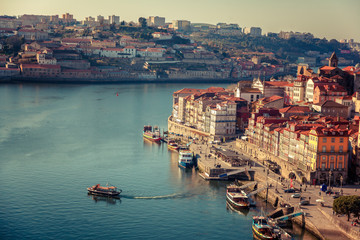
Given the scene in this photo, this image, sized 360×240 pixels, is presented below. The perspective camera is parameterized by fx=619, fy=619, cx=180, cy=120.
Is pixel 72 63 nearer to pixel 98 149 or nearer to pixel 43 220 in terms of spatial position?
pixel 98 149

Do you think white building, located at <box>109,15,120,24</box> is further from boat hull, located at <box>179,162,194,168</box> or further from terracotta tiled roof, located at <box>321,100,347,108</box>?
boat hull, located at <box>179,162,194,168</box>

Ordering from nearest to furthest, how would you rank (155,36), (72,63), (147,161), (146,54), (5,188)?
(5,188)
(147,161)
(72,63)
(146,54)
(155,36)

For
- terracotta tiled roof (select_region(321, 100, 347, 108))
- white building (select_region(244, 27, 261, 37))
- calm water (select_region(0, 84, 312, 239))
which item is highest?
white building (select_region(244, 27, 261, 37))

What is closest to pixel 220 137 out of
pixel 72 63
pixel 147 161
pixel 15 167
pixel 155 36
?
pixel 147 161

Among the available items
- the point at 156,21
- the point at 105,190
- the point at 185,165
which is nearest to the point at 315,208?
the point at 105,190

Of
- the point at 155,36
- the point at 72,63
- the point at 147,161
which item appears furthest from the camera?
the point at 155,36

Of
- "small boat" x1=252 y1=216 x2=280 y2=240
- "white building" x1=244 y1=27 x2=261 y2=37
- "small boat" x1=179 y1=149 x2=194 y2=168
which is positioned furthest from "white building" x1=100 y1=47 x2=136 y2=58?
"white building" x1=244 y1=27 x2=261 y2=37

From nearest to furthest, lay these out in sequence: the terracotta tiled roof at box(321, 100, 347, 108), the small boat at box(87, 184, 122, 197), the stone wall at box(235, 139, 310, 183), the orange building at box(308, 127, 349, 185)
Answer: the small boat at box(87, 184, 122, 197), the orange building at box(308, 127, 349, 185), the stone wall at box(235, 139, 310, 183), the terracotta tiled roof at box(321, 100, 347, 108)
